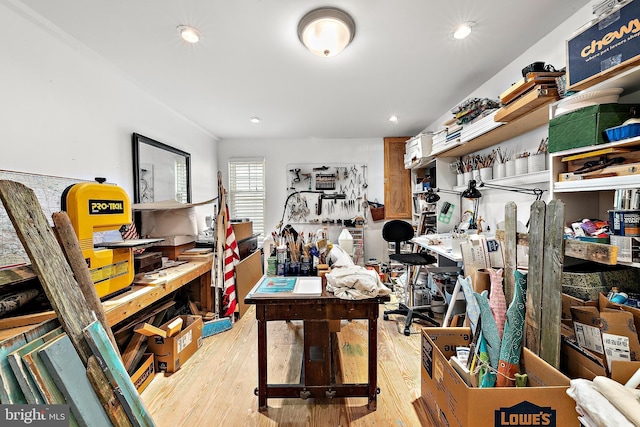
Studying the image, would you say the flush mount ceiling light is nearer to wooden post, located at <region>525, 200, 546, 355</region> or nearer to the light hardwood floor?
wooden post, located at <region>525, 200, 546, 355</region>

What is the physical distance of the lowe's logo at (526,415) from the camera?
1220 millimetres

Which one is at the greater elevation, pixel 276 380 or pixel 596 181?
pixel 596 181

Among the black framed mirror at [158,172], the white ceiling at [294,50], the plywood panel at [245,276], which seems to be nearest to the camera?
the white ceiling at [294,50]

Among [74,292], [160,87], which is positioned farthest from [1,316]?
[160,87]

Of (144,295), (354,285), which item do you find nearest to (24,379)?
(144,295)

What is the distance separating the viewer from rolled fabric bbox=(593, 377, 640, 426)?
0.92 m

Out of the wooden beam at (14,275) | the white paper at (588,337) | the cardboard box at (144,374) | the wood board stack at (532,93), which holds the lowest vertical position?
the cardboard box at (144,374)

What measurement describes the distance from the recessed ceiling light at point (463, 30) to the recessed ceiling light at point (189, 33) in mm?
1961

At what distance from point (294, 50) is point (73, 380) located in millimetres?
2520

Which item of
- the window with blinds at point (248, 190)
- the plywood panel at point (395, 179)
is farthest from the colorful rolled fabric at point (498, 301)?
the window with blinds at point (248, 190)

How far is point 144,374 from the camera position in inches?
83.0

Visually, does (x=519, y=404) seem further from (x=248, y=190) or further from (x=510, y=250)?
(x=248, y=190)

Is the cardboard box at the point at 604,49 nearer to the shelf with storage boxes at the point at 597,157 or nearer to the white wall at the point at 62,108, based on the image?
the shelf with storage boxes at the point at 597,157

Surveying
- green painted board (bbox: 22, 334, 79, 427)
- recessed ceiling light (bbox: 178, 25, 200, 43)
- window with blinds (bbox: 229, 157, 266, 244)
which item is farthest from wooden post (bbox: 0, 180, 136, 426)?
window with blinds (bbox: 229, 157, 266, 244)
